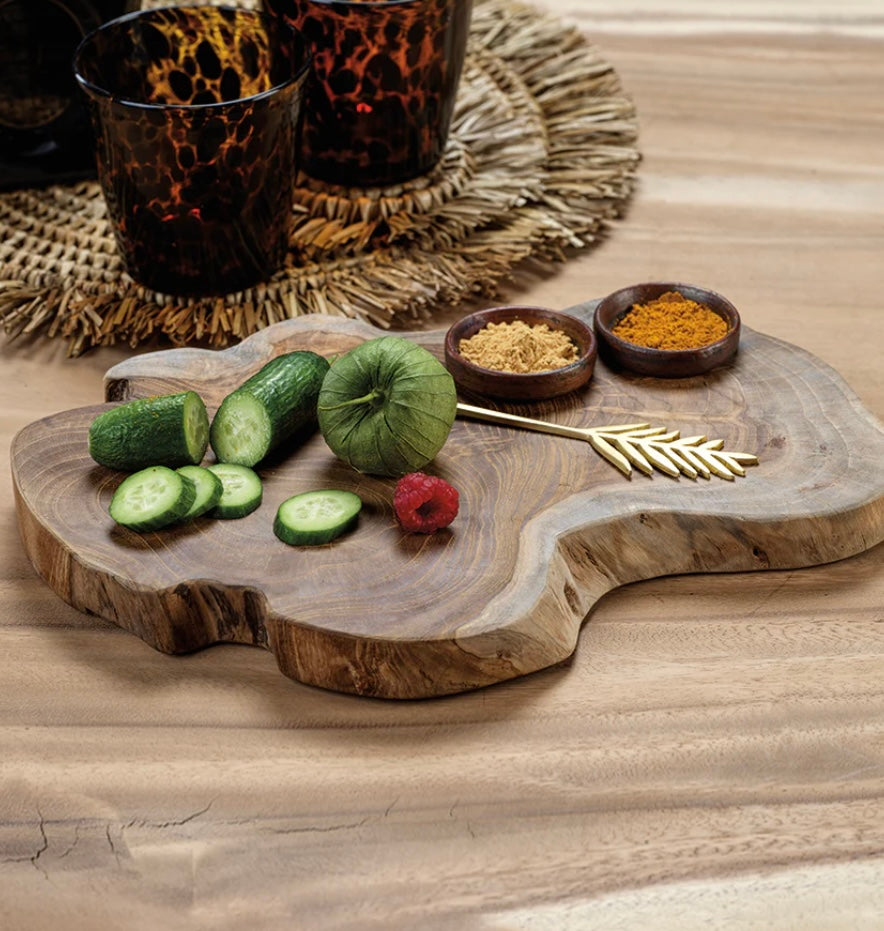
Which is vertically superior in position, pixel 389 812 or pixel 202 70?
pixel 202 70

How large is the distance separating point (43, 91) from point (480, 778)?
1.05 meters

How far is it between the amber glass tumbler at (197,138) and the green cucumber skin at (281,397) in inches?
9.3

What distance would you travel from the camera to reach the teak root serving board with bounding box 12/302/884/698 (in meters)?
1.02

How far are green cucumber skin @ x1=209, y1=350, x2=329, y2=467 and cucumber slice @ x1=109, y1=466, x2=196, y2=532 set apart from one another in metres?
0.08

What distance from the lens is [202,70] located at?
1528 mm

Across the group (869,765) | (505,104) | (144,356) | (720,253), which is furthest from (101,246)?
(869,765)

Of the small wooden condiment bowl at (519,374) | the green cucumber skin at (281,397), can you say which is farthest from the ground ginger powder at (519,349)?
the green cucumber skin at (281,397)

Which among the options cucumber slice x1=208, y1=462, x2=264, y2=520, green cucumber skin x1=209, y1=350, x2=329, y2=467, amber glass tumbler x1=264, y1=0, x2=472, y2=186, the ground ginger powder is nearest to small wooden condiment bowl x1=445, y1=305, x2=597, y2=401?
the ground ginger powder

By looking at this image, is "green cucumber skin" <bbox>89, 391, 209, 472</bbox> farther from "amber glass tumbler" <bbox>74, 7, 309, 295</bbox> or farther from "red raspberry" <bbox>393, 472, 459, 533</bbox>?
"amber glass tumbler" <bbox>74, 7, 309, 295</bbox>

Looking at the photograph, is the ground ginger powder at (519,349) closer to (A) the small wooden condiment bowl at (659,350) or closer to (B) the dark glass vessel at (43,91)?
(A) the small wooden condiment bowl at (659,350)

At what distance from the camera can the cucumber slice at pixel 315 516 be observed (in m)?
1.08

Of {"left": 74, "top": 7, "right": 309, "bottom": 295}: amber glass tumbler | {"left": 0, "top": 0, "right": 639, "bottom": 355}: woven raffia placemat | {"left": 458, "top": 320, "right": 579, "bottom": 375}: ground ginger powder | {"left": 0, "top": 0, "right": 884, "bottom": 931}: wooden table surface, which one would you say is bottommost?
{"left": 0, "top": 0, "right": 884, "bottom": 931}: wooden table surface

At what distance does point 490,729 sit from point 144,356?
548mm

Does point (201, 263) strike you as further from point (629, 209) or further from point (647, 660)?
point (647, 660)
